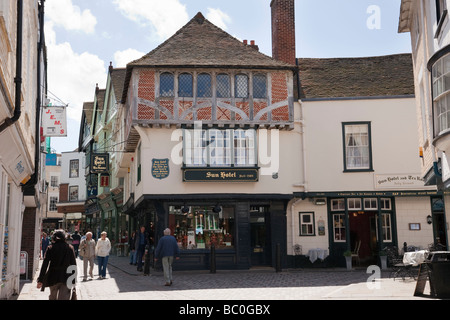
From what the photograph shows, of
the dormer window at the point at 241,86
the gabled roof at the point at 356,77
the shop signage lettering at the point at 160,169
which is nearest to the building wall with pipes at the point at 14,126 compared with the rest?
the shop signage lettering at the point at 160,169

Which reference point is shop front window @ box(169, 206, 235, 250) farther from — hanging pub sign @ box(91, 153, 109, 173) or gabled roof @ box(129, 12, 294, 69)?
hanging pub sign @ box(91, 153, 109, 173)

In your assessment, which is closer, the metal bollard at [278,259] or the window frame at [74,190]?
the metal bollard at [278,259]

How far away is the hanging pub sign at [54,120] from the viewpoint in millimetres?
18375

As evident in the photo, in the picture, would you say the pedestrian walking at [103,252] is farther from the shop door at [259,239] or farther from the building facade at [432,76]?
the building facade at [432,76]

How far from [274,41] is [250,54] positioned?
2.44m

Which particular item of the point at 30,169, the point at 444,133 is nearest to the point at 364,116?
the point at 444,133

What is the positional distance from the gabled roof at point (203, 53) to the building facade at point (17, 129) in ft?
20.0

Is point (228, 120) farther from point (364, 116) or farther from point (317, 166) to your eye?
point (364, 116)

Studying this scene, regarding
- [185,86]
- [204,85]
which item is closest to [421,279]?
[204,85]

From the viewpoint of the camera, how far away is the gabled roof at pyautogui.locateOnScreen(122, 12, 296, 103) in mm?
20688

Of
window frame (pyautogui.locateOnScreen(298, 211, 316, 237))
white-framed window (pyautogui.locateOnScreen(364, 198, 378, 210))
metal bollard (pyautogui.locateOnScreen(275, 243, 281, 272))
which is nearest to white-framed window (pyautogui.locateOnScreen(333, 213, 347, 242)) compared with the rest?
window frame (pyautogui.locateOnScreen(298, 211, 316, 237))

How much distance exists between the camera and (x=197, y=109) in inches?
815

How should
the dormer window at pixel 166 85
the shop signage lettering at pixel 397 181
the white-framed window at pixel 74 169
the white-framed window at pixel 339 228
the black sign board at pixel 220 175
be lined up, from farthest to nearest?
the white-framed window at pixel 74 169
the white-framed window at pixel 339 228
the shop signage lettering at pixel 397 181
the dormer window at pixel 166 85
the black sign board at pixel 220 175

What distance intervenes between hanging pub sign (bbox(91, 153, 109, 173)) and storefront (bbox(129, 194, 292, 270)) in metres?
9.72
